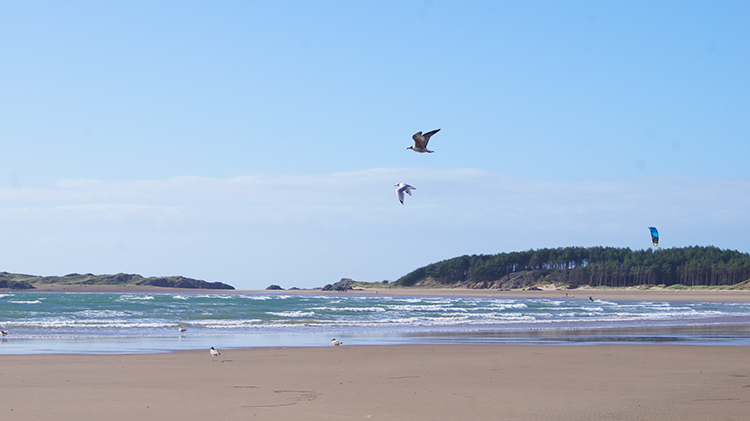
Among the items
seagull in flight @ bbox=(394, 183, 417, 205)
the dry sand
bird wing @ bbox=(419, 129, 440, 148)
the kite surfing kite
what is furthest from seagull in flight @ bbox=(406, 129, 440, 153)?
the kite surfing kite

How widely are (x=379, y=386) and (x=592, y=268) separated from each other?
110 meters

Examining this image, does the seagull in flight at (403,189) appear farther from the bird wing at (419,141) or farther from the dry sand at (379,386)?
the dry sand at (379,386)

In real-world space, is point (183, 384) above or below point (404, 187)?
below

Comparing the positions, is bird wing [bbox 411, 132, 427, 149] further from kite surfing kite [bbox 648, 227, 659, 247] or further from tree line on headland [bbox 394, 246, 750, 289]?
tree line on headland [bbox 394, 246, 750, 289]

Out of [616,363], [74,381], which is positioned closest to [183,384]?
[74,381]

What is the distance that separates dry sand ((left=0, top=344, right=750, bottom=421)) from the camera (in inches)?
309

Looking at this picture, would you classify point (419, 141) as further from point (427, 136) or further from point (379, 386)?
point (379, 386)

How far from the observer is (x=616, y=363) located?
12.8 m

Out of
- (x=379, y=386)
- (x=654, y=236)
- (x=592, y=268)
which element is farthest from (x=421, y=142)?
(x=592, y=268)

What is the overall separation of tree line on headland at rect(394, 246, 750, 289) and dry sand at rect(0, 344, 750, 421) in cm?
9818

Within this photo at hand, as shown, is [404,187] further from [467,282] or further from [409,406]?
[467,282]

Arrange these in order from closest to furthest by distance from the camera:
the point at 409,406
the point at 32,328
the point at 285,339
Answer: the point at 409,406 → the point at 285,339 → the point at 32,328

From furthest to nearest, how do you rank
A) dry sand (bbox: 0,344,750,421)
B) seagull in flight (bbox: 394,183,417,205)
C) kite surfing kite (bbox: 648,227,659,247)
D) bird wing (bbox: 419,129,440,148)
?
kite surfing kite (bbox: 648,227,659,247), seagull in flight (bbox: 394,183,417,205), bird wing (bbox: 419,129,440,148), dry sand (bbox: 0,344,750,421)

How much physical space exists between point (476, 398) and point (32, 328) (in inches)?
746
